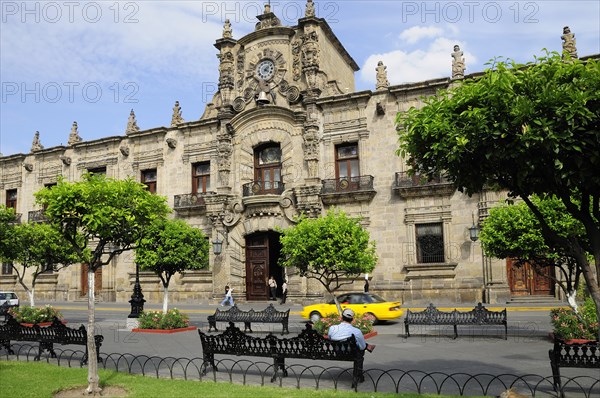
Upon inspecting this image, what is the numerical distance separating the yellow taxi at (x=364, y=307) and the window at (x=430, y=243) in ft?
22.8

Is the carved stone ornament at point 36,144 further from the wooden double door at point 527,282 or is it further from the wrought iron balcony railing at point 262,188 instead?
the wooden double door at point 527,282

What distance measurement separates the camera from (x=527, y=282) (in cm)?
2359

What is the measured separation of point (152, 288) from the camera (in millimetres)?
30469

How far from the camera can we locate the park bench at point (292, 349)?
29.4 ft

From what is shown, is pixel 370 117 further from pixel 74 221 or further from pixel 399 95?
pixel 74 221

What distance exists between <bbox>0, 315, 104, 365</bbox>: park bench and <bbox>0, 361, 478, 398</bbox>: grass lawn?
977 millimetres

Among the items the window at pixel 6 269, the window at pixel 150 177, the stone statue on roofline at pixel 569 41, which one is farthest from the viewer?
the window at pixel 6 269

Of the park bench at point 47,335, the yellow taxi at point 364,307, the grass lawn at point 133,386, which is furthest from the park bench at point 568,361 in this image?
the yellow taxi at point 364,307

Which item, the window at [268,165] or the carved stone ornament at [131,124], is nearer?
the window at [268,165]

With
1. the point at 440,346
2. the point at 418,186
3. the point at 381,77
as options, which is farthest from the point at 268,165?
the point at 440,346

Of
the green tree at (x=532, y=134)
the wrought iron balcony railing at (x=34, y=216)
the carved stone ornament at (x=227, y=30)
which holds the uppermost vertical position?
the carved stone ornament at (x=227, y=30)

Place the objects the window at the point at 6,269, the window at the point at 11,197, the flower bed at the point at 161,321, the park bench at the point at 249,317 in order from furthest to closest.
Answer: the window at the point at 11,197, the window at the point at 6,269, the flower bed at the point at 161,321, the park bench at the point at 249,317

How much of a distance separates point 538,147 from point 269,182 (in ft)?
70.3

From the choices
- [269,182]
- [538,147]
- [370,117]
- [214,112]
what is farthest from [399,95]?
[538,147]
